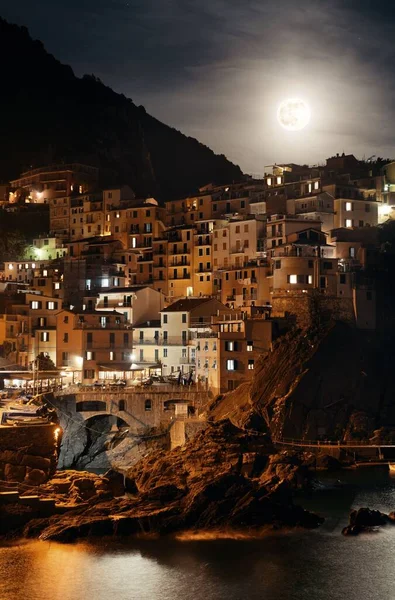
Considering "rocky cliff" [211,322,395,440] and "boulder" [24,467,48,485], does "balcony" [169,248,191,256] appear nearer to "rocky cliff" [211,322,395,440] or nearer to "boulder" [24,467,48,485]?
"rocky cliff" [211,322,395,440]

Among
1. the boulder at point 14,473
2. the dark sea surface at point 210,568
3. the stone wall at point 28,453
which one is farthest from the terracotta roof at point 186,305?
the dark sea surface at point 210,568

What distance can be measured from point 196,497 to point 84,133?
10167 cm

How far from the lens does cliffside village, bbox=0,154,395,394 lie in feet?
235

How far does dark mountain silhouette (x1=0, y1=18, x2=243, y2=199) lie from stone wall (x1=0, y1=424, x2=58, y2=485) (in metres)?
71.0

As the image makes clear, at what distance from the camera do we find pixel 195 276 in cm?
8794

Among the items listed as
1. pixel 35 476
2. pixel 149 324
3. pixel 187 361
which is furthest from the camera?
pixel 149 324

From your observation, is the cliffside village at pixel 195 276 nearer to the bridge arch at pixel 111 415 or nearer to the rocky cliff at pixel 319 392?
the rocky cliff at pixel 319 392

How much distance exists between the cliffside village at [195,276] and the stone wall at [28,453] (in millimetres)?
18055

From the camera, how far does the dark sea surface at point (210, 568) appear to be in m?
39.6

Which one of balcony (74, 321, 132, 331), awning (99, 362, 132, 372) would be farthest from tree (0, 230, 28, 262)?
awning (99, 362, 132, 372)

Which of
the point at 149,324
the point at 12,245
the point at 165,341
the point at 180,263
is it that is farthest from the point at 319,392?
the point at 12,245

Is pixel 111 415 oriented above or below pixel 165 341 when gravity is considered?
below

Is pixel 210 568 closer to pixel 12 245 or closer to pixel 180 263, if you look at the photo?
pixel 180 263

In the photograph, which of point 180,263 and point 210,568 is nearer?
point 210,568
